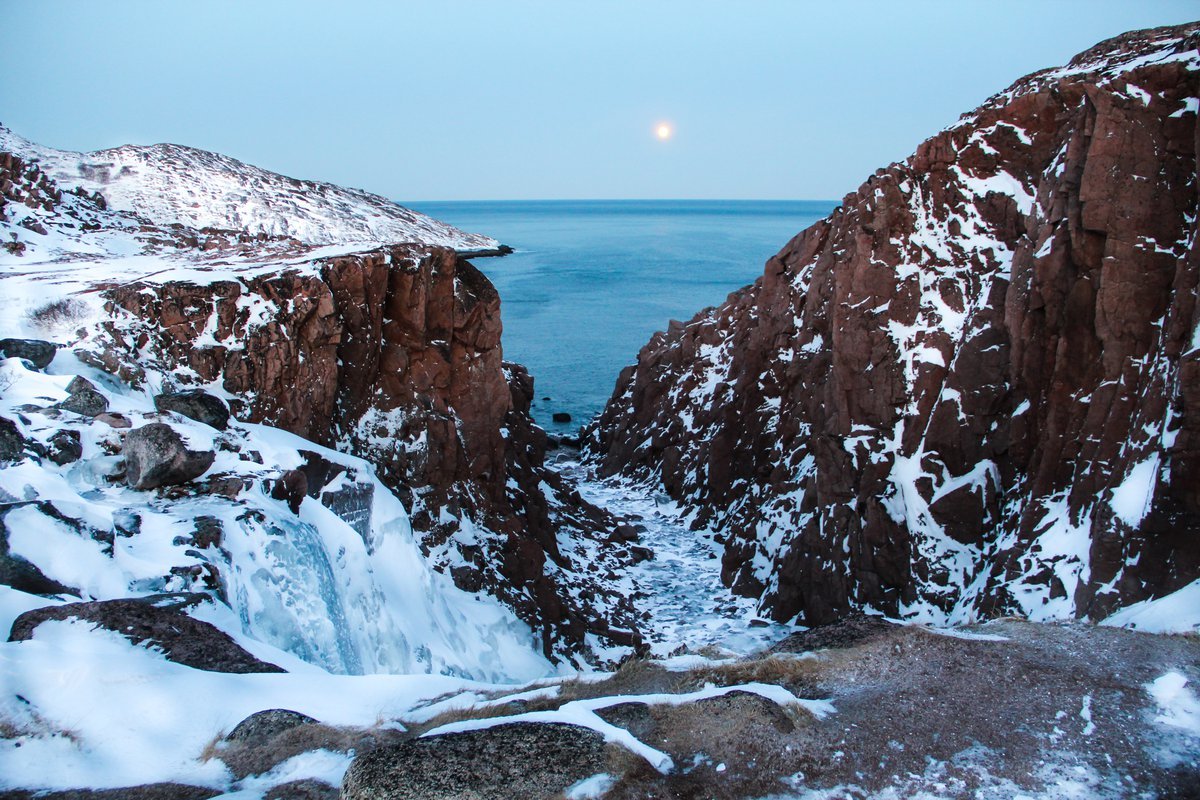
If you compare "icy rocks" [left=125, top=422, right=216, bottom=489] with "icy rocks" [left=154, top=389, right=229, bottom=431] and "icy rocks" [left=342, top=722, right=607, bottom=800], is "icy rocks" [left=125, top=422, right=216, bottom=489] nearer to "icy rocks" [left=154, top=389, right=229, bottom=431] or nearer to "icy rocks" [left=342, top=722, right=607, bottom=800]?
"icy rocks" [left=154, top=389, right=229, bottom=431]

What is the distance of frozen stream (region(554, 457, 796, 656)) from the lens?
25.1 metres

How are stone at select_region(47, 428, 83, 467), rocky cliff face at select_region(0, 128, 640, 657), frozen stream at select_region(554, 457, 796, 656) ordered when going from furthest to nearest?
frozen stream at select_region(554, 457, 796, 656) < rocky cliff face at select_region(0, 128, 640, 657) < stone at select_region(47, 428, 83, 467)

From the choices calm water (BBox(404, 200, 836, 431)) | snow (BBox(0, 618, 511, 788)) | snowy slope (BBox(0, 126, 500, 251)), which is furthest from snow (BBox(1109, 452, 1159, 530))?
snowy slope (BBox(0, 126, 500, 251))

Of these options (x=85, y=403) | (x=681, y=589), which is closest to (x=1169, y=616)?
(x=681, y=589)

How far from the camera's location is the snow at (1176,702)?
8023 millimetres

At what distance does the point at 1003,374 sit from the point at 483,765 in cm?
2136

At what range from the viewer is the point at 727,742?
7891 mm

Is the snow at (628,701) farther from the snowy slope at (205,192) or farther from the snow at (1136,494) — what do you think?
the snowy slope at (205,192)

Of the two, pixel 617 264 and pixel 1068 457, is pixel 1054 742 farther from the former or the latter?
pixel 617 264

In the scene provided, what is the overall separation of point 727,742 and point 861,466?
64.2 ft

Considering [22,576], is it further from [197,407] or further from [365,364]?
[365,364]

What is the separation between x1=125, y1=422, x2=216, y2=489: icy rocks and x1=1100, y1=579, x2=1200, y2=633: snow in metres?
15.4

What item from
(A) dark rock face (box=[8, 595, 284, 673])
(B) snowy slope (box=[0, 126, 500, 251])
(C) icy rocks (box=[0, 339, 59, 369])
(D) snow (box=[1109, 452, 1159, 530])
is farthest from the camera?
(B) snowy slope (box=[0, 126, 500, 251])

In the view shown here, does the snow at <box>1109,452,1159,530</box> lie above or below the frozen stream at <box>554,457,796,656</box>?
above
